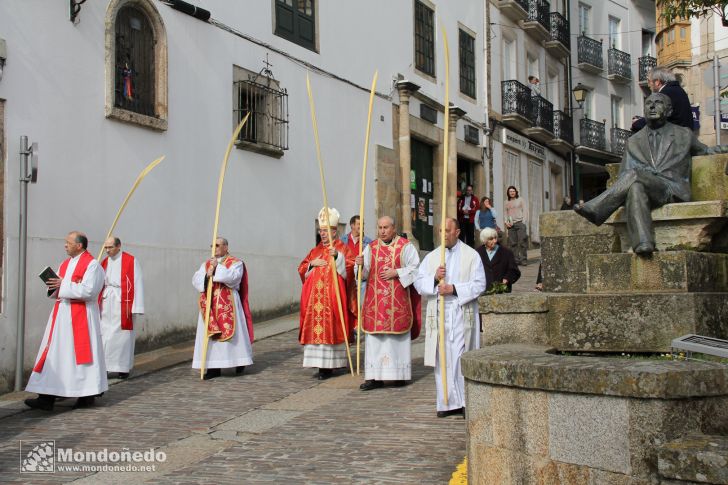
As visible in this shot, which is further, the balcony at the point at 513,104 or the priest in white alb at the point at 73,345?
the balcony at the point at 513,104

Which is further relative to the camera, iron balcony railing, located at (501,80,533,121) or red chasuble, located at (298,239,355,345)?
iron balcony railing, located at (501,80,533,121)

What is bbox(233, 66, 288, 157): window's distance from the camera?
44.4 ft

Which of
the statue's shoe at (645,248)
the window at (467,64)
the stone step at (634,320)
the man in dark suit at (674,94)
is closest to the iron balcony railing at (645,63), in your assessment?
the window at (467,64)

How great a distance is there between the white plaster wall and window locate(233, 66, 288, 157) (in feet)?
0.59

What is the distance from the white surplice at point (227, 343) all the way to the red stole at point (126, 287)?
2.48ft

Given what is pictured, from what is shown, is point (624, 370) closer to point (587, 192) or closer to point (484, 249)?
point (484, 249)

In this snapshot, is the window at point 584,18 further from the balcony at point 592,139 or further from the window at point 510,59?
the window at point 510,59

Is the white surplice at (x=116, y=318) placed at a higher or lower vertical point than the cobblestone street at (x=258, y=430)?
higher

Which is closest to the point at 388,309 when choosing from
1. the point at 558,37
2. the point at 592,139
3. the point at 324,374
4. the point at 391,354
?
the point at 391,354

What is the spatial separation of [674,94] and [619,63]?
25097 mm

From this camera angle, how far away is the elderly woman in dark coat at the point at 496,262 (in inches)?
393

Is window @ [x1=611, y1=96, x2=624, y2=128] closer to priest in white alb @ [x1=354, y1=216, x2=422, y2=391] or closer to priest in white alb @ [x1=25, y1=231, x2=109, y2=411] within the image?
priest in white alb @ [x1=354, y1=216, x2=422, y2=391]

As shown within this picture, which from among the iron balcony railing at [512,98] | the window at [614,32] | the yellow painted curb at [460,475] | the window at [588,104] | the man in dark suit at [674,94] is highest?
the window at [614,32]

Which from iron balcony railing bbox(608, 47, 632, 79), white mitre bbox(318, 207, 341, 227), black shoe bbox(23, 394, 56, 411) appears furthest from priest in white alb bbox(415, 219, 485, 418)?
iron balcony railing bbox(608, 47, 632, 79)
